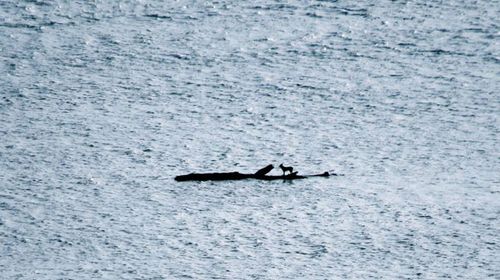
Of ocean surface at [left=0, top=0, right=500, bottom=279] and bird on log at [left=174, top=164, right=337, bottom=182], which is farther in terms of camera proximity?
bird on log at [left=174, top=164, right=337, bottom=182]

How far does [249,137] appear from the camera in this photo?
1739 mm

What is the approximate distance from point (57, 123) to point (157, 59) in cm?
35

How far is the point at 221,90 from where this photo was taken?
6.31ft

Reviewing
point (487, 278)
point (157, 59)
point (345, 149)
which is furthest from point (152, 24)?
point (487, 278)

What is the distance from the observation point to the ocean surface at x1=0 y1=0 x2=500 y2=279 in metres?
1.39

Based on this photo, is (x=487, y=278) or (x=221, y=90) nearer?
(x=487, y=278)

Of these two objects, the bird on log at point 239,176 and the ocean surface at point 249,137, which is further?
the bird on log at point 239,176

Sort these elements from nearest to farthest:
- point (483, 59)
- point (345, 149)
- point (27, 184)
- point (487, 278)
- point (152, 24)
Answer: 1. point (487, 278)
2. point (27, 184)
3. point (345, 149)
4. point (483, 59)
5. point (152, 24)

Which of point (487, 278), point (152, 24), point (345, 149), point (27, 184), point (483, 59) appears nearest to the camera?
point (487, 278)

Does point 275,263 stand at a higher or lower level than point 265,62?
lower

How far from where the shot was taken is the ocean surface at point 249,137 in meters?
1.39

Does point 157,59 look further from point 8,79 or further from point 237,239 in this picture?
point 237,239

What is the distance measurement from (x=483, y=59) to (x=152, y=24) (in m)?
0.76

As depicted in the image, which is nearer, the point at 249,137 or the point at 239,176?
the point at 239,176
